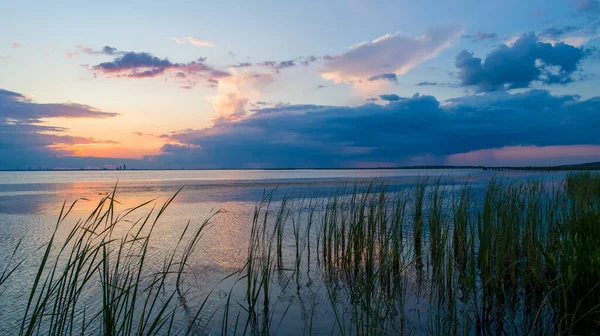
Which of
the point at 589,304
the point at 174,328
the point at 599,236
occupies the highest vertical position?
the point at 599,236

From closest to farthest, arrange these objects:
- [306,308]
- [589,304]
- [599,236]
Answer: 1. [589,304]
2. [599,236]
3. [306,308]

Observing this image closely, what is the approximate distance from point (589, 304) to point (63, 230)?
13127 millimetres

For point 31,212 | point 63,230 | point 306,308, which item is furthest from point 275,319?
point 31,212

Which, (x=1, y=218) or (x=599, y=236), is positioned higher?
(x=599, y=236)

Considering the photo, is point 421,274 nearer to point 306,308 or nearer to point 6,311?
point 306,308

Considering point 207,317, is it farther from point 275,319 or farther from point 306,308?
point 306,308

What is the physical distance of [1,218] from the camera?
14.4 meters

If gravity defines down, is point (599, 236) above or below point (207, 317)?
above

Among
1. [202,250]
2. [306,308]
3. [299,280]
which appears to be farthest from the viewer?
[202,250]

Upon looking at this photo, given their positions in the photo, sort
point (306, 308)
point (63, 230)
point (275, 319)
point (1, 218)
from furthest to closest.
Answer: point (1, 218) < point (63, 230) < point (306, 308) < point (275, 319)

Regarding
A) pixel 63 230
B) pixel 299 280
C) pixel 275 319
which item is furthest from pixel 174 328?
pixel 63 230

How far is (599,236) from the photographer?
4.55 metres

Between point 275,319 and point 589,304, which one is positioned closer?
point 589,304

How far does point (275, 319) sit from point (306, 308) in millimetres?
577
